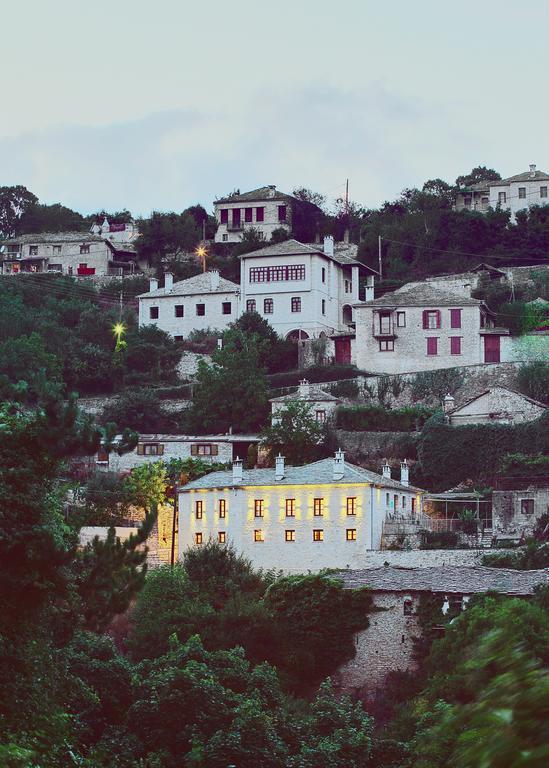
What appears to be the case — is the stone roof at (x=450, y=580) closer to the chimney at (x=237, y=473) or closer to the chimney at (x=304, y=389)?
the chimney at (x=237, y=473)

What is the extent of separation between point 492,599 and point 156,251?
173 feet

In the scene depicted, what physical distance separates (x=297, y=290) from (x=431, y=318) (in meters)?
8.29

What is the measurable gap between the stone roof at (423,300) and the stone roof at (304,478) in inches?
569

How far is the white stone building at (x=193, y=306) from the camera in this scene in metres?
75.1

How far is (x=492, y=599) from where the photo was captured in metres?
43.8

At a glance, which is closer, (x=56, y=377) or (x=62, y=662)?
(x=62, y=662)

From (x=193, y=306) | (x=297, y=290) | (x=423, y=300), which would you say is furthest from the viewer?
(x=193, y=306)

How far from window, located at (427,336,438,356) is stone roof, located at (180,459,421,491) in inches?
504

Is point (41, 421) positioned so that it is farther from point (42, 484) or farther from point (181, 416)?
point (181, 416)

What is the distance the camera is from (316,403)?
62.9 m

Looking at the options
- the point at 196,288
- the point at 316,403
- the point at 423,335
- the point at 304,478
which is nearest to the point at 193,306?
the point at 196,288

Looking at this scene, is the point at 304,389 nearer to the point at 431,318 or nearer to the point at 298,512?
the point at 431,318

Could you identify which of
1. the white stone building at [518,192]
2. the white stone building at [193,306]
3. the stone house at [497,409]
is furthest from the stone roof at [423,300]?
the white stone building at [518,192]

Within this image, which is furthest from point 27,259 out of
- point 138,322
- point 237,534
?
point 237,534
